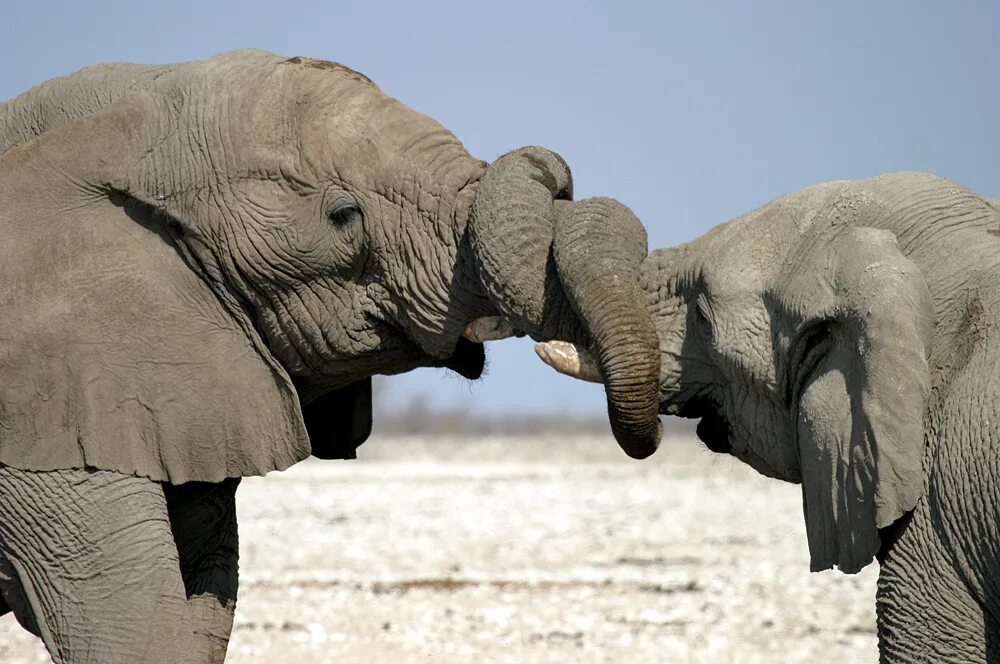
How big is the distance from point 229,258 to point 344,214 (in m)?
0.41

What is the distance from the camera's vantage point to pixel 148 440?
5703 millimetres

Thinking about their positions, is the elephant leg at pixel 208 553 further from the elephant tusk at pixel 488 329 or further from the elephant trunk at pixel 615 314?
the elephant trunk at pixel 615 314

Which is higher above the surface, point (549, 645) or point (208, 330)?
point (208, 330)

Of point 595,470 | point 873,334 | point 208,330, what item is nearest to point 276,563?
point 208,330

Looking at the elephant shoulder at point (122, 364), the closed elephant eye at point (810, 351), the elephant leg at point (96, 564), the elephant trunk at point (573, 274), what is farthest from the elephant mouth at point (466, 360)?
the closed elephant eye at point (810, 351)

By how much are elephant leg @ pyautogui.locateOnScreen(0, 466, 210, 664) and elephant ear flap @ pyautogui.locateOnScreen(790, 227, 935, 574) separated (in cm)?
203

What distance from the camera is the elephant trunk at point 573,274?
5359mm

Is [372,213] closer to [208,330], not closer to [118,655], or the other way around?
[208,330]

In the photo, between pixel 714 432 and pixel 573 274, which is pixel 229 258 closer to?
pixel 573 274

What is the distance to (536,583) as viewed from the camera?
43.5ft

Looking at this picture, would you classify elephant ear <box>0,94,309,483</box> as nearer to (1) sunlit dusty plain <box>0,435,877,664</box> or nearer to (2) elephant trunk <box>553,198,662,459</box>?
(2) elephant trunk <box>553,198,662,459</box>

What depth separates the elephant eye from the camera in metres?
5.66

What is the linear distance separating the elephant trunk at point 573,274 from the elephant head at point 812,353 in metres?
0.14

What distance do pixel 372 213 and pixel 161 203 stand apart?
2.27ft
